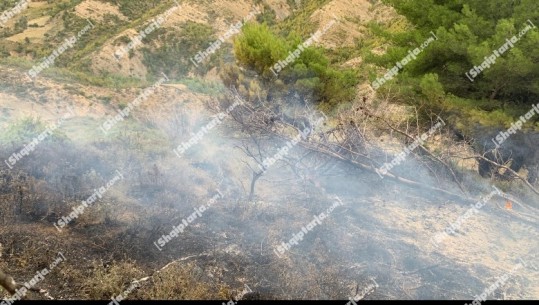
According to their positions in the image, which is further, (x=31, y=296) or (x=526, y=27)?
(x=526, y=27)

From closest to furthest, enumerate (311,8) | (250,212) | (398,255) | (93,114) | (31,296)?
1. (31,296)
2. (398,255)
3. (250,212)
4. (93,114)
5. (311,8)

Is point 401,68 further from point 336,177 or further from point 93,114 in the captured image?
point 93,114

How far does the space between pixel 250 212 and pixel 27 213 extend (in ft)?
13.0

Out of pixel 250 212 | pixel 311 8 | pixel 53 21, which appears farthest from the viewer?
pixel 311 8

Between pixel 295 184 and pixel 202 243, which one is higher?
pixel 202 243

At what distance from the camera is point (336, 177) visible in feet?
35.0

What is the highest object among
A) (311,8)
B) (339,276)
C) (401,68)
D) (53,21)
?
(401,68)

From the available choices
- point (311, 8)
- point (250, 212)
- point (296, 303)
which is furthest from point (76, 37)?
point (296, 303)

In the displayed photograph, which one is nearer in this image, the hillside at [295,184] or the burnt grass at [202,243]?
the burnt grass at [202,243]

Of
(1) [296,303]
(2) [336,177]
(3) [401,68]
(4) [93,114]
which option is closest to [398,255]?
(1) [296,303]

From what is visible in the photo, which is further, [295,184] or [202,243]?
[295,184]

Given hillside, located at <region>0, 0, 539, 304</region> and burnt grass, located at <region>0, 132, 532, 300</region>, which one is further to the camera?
hillside, located at <region>0, 0, 539, 304</region>

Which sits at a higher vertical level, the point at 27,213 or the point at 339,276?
the point at 339,276

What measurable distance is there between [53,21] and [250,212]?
4836 cm
